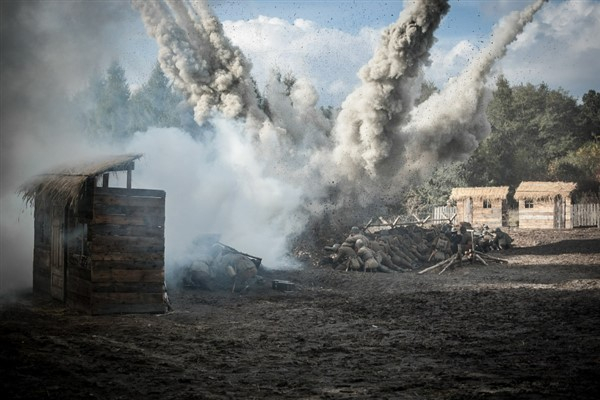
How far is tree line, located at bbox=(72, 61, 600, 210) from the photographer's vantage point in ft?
184

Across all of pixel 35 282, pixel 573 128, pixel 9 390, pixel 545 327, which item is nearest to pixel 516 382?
pixel 545 327

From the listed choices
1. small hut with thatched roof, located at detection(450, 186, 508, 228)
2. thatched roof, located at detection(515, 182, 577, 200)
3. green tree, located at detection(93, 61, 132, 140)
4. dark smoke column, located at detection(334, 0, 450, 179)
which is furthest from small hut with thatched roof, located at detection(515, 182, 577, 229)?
green tree, located at detection(93, 61, 132, 140)

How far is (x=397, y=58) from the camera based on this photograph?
26.2m

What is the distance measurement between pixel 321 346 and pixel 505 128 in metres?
61.6

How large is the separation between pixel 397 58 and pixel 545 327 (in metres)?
16.6

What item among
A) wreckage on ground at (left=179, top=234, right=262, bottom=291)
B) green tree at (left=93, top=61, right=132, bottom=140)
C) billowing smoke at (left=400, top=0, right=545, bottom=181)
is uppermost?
green tree at (left=93, top=61, right=132, bottom=140)

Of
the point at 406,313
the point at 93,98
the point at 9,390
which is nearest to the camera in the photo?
the point at 9,390

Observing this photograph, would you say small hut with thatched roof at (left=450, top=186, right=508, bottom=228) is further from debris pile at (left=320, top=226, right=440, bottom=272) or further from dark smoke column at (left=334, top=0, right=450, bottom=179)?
dark smoke column at (left=334, top=0, right=450, bottom=179)

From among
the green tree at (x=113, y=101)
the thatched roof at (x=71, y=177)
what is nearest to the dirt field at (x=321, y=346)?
the thatched roof at (x=71, y=177)

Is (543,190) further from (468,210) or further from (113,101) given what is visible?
(113,101)

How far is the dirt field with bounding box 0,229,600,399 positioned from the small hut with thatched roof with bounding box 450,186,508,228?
97.6ft

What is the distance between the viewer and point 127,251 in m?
13.8

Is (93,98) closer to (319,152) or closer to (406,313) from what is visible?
(319,152)

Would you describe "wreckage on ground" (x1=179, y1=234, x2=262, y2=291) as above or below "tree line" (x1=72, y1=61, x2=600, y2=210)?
below
